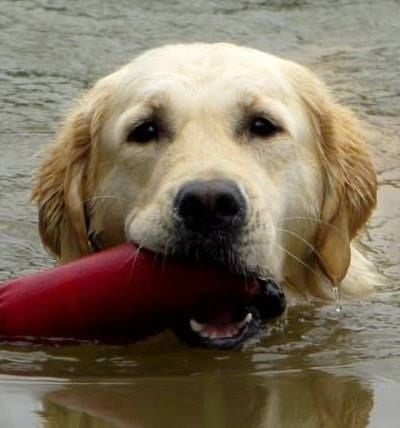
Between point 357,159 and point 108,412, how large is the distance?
1.94 metres

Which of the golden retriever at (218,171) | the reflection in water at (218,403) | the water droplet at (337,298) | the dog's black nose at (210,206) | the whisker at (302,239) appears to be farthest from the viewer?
the water droplet at (337,298)

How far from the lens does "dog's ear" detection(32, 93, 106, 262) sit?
5.64 m

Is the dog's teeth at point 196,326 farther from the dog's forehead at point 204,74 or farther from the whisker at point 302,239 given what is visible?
the dog's forehead at point 204,74

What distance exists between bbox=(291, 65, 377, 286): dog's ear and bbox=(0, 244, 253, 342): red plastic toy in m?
0.81

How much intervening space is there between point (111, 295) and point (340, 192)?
1252 mm

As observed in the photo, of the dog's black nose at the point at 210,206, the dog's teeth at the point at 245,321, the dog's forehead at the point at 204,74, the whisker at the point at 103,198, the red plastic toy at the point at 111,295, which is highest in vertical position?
the dog's forehead at the point at 204,74

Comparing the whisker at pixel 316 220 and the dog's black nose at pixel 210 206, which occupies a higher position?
the dog's black nose at pixel 210 206

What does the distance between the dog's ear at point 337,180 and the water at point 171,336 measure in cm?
33

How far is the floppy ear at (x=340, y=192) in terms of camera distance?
5.67m

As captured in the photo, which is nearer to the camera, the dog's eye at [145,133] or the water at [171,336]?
the water at [171,336]

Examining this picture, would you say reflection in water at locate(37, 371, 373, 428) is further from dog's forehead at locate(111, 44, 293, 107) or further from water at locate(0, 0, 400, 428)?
dog's forehead at locate(111, 44, 293, 107)

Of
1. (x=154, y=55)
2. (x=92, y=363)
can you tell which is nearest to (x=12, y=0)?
(x=154, y=55)

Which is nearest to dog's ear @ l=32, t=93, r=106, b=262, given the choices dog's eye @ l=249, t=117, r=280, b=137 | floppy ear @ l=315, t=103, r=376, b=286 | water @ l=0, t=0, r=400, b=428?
water @ l=0, t=0, r=400, b=428

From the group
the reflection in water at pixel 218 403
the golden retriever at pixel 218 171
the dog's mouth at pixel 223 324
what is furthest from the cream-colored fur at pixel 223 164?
the reflection in water at pixel 218 403
